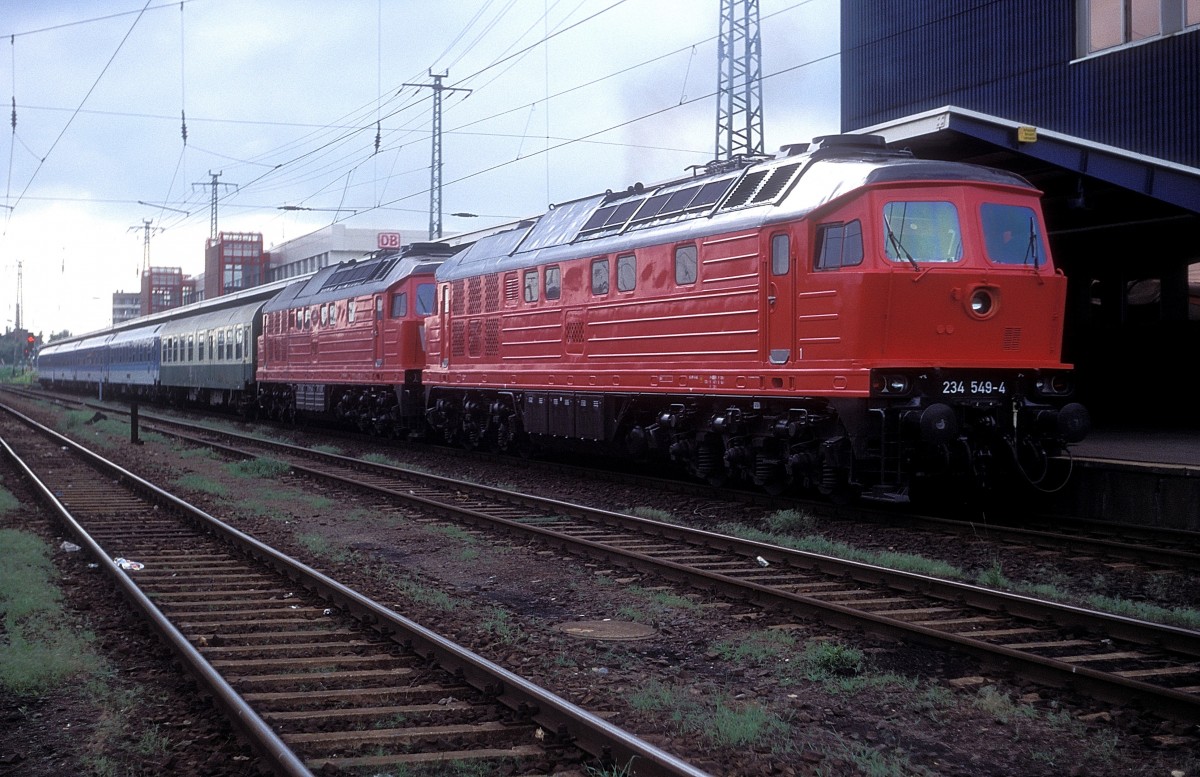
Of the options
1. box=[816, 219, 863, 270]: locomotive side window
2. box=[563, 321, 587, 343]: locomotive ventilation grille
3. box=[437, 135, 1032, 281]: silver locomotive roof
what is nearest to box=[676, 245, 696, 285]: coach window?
box=[437, 135, 1032, 281]: silver locomotive roof

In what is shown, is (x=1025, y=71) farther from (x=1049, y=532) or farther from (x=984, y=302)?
(x=1049, y=532)

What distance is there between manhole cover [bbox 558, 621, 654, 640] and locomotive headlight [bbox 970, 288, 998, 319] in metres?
5.65

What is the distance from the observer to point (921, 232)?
11516 millimetres

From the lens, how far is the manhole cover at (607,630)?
753 centimetres

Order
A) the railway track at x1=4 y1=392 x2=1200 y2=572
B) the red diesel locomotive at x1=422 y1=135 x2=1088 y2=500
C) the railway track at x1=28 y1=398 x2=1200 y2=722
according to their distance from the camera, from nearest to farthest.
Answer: the railway track at x1=28 y1=398 x2=1200 y2=722 → the railway track at x1=4 y1=392 x2=1200 y2=572 → the red diesel locomotive at x1=422 y1=135 x2=1088 y2=500

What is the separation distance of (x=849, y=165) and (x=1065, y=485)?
4568 millimetres

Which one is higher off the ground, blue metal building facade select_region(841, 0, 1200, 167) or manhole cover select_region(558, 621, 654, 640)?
blue metal building facade select_region(841, 0, 1200, 167)

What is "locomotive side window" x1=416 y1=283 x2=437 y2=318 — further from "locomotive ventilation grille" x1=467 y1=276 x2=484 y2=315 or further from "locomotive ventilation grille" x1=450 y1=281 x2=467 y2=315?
"locomotive ventilation grille" x1=467 y1=276 x2=484 y2=315

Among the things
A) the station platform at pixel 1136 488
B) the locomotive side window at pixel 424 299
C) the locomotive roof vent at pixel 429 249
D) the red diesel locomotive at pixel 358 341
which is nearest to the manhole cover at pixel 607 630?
the station platform at pixel 1136 488

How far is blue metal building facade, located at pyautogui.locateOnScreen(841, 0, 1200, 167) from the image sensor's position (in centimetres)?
1875

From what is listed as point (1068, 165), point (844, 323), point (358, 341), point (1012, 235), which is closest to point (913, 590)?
point (844, 323)

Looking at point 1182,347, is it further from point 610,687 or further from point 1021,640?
point 610,687

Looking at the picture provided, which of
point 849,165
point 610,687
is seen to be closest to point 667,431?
point 849,165

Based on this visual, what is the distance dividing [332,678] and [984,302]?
8003mm
